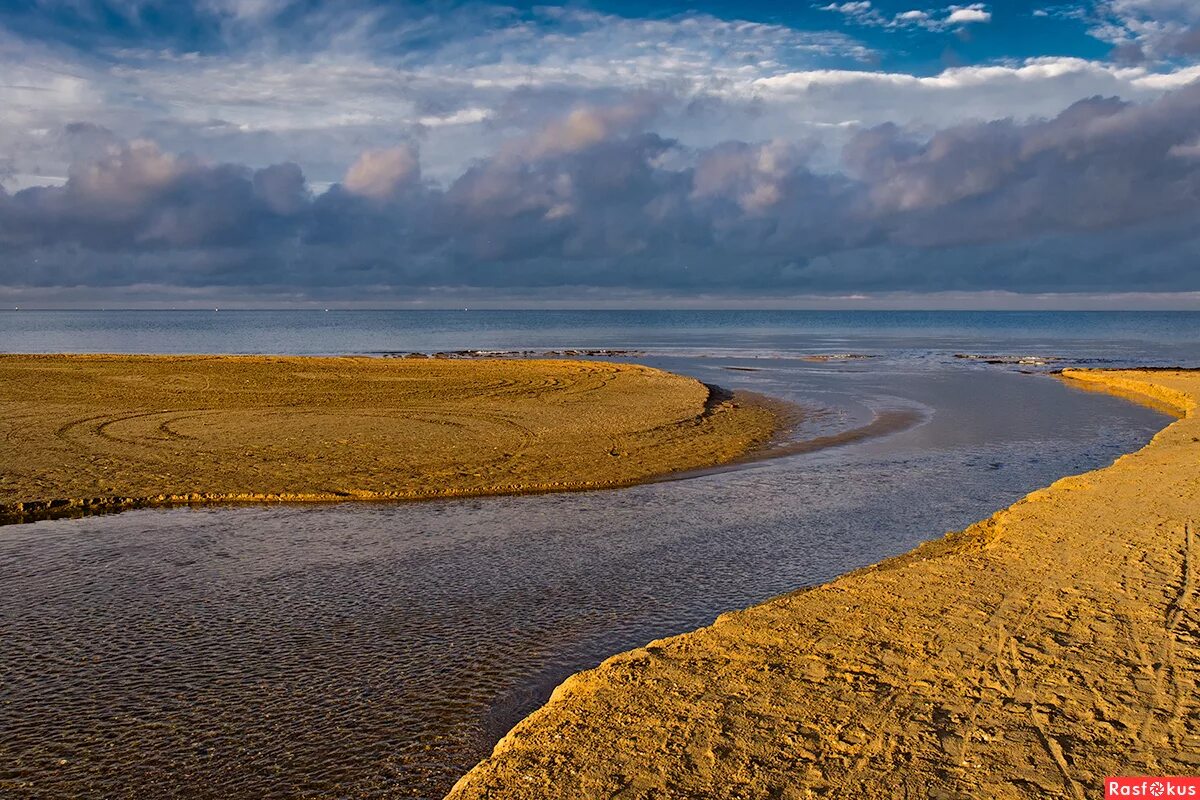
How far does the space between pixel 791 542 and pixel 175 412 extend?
856 inches

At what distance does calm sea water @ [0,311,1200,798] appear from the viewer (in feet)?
24.1

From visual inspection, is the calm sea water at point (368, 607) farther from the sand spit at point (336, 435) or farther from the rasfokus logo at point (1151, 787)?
the rasfokus logo at point (1151, 787)

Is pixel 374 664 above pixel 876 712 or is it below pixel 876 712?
below

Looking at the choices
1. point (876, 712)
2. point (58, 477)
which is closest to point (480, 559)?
point (876, 712)

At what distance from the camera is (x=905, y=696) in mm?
7137

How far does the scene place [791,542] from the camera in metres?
14.1

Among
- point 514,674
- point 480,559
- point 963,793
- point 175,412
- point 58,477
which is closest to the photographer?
point 963,793

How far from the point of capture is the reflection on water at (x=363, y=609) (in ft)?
24.1

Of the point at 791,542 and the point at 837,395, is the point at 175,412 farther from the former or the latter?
the point at 837,395

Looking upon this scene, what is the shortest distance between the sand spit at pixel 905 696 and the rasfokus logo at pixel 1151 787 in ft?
0.34

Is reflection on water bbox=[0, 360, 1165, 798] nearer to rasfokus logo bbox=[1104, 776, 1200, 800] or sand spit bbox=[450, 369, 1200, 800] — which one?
sand spit bbox=[450, 369, 1200, 800]

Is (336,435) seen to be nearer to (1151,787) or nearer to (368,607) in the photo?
(368,607)

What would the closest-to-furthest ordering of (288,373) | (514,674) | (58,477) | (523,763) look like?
1. (523,763)
2. (514,674)
3. (58,477)
4. (288,373)

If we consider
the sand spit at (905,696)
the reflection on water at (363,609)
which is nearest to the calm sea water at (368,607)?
the reflection on water at (363,609)
